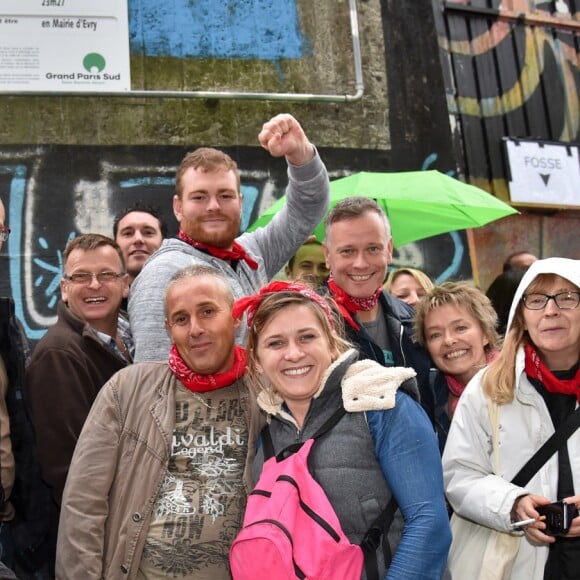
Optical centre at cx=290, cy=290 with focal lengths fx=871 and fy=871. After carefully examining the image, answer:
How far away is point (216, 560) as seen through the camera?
289cm

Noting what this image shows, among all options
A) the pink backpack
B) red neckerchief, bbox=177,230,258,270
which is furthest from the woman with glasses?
red neckerchief, bbox=177,230,258,270

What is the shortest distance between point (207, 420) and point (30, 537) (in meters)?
1.03

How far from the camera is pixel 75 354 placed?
3531 mm

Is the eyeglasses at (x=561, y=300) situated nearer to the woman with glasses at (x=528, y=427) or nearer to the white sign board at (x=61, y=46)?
the woman with glasses at (x=528, y=427)

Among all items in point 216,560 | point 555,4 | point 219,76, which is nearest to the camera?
point 216,560

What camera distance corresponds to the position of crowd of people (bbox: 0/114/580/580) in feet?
8.90

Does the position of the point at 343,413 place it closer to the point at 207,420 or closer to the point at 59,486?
the point at 207,420

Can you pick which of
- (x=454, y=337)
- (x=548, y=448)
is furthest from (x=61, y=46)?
(x=548, y=448)

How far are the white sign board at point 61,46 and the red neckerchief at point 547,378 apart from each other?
210 inches

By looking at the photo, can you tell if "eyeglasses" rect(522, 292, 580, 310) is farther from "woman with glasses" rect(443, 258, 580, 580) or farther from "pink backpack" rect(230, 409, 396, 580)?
"pink backpack" rect(230, 409, 396, 580)

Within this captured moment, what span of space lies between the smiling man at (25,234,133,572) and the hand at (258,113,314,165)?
3.33 ft

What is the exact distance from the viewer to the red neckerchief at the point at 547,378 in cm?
314

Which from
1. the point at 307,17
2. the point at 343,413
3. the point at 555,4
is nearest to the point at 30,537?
the point at 343,413

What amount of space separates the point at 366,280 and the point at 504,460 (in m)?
1.05
